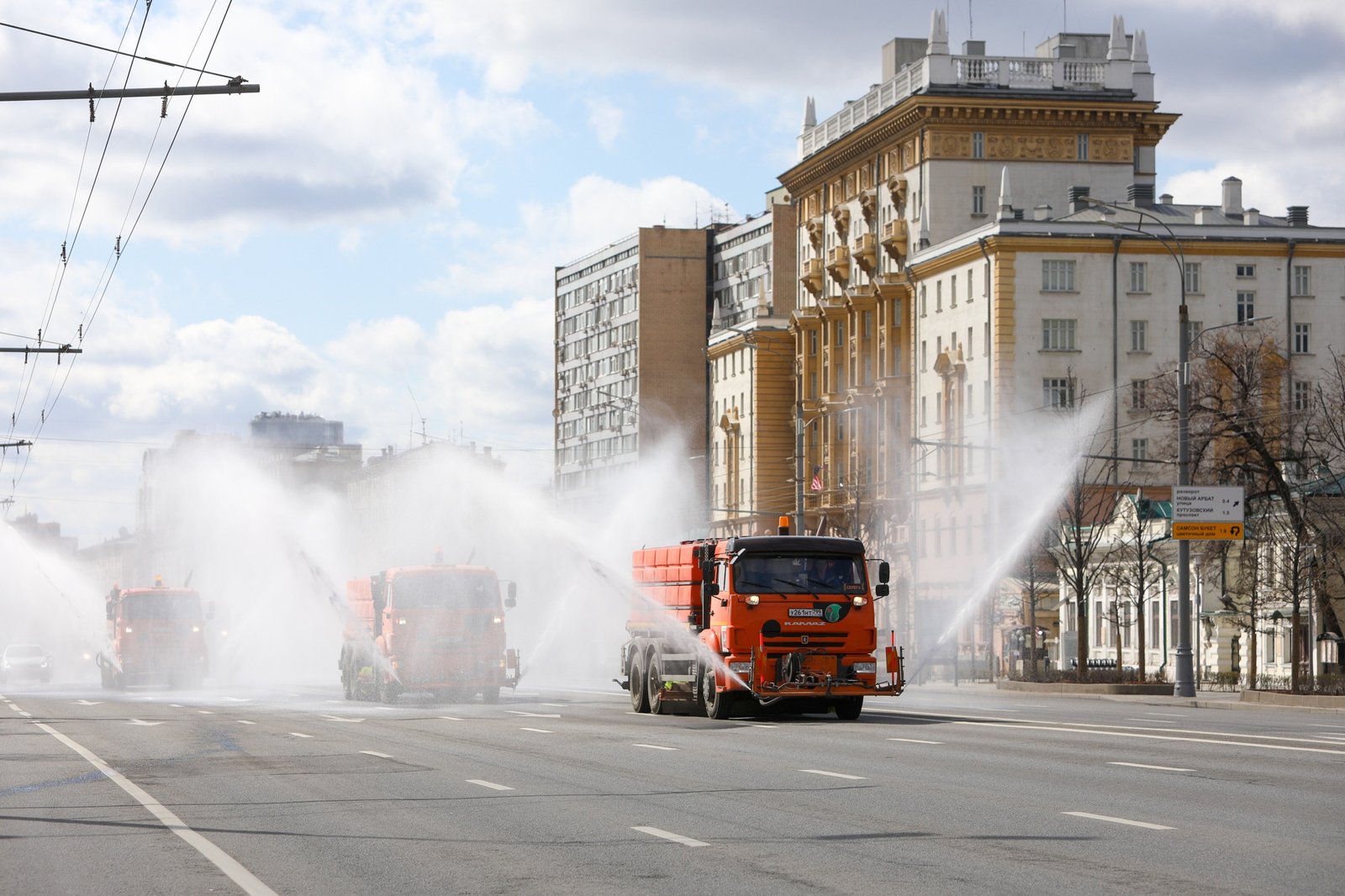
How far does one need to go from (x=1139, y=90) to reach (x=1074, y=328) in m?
16.0

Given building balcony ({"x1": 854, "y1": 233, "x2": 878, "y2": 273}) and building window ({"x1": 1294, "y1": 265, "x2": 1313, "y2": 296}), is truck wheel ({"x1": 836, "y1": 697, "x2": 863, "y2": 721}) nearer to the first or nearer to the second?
building window ({"x1": 1294, "y1": 265, "x2": 1313, "y2": 296})

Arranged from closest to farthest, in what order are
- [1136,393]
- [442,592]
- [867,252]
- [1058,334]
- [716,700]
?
[716,700] < [442,592] < [1136,393] < [1058,334] < [867,252]

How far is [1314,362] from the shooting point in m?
88.2

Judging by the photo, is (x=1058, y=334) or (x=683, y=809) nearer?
(x=683, y=809)

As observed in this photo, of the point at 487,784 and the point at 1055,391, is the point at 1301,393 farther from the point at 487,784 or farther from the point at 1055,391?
the point at 487,784

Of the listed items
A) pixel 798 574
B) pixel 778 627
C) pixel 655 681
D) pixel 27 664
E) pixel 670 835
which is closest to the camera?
pixel 670 835

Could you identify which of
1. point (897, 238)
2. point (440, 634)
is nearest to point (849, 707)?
point (440, 634)

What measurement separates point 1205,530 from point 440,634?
1771 centimetres

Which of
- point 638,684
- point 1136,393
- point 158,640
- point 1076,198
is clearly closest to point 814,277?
point 1076,198

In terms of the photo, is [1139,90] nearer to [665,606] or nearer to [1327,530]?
[1327,530]

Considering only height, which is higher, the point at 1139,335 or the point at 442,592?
the point at 1139,335

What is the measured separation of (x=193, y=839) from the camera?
14930mm

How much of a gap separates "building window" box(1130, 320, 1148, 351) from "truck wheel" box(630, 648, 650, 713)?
187ft

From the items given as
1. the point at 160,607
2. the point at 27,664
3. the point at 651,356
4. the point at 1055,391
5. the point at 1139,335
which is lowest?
the point at 27,664
